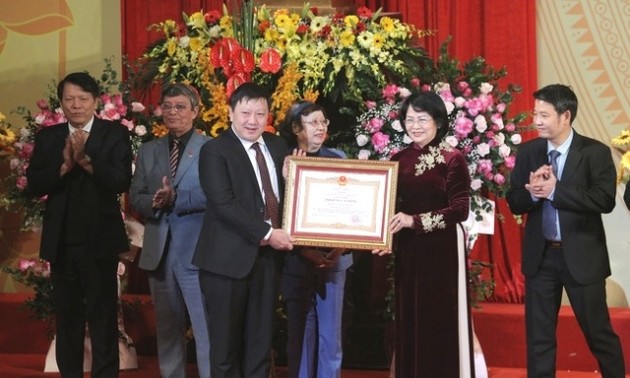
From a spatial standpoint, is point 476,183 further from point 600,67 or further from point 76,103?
point 76,103

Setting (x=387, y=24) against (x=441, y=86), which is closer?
(x=441, y=86)

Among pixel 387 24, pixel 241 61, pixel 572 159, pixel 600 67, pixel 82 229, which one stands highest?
pixel 387 24

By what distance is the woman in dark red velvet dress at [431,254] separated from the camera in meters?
4.17

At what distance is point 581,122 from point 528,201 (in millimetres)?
1915

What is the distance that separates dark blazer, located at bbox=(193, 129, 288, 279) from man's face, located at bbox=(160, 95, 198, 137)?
69cm

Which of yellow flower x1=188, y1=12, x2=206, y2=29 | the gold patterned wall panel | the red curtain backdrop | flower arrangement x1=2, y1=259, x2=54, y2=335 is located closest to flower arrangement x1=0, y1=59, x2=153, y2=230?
flower arrangement x1=2, y1=259, x2=54, y2=335

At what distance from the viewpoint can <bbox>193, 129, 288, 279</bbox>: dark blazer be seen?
3.86m

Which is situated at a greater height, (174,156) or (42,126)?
(42,126)

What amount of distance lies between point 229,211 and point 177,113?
912mm

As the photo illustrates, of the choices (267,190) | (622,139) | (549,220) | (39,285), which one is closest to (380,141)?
(549,220)

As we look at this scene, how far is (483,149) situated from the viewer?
4898 millimetres

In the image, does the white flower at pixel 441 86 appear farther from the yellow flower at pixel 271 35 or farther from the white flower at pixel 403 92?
the yellow flower at pixel 271 35

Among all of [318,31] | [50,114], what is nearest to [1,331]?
[50,114]

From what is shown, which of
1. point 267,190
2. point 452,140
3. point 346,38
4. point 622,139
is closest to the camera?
point 267,190
